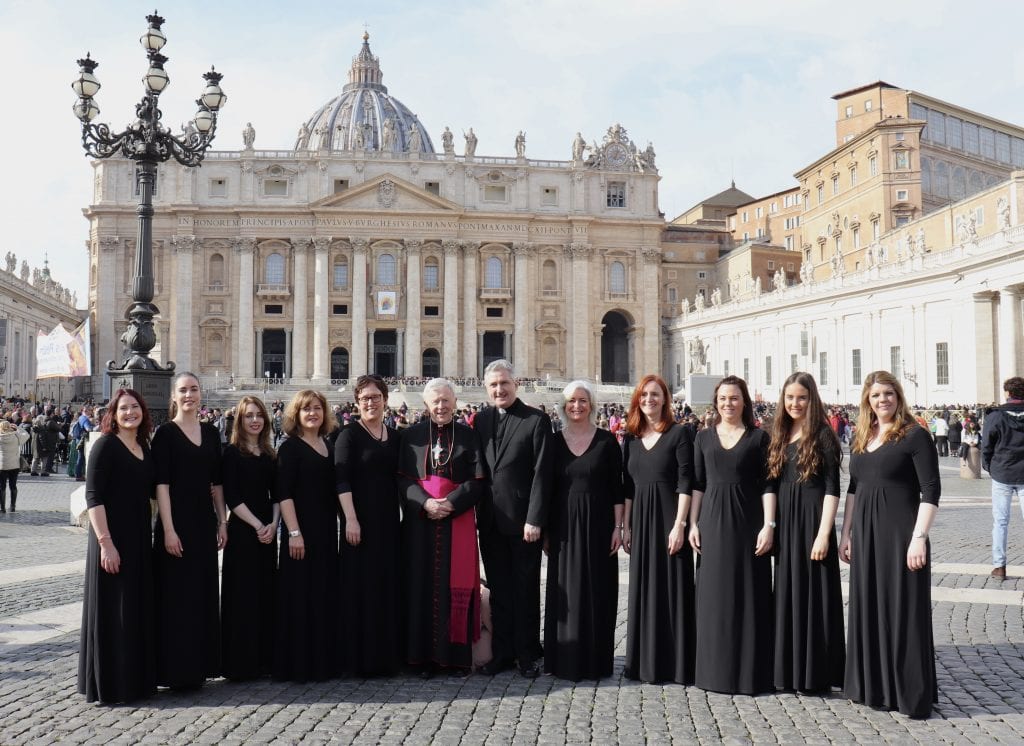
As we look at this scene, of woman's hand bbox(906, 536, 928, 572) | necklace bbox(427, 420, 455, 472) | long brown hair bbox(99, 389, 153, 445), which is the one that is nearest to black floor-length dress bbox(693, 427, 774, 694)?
woman's hand bbox(906, 536, 928, 572)

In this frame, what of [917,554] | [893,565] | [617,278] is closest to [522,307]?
[617,278]

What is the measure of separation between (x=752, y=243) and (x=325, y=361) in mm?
29019

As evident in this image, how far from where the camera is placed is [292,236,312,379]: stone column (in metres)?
57.3

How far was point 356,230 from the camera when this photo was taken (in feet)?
188

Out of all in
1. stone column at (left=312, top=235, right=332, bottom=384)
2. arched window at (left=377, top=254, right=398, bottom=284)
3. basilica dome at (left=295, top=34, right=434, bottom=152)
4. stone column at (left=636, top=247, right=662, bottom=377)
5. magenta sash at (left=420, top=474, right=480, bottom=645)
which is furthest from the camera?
basilica dome at (left=295, top=34, right=434, bottom=152)

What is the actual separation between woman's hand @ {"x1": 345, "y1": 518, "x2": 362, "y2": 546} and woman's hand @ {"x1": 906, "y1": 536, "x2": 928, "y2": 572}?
3.25m

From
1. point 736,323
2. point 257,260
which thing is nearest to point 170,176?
point 257,260

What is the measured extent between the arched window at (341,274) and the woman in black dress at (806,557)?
2150 inches

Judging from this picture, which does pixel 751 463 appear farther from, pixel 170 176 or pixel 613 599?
pixel 170 176

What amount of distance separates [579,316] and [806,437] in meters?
54.8

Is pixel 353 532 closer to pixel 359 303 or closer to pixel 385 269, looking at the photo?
pixel 359 303

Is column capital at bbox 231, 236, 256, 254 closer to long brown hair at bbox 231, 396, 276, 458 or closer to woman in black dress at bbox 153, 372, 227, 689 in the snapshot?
long brown hair at bbox 231, 396, 276, 458

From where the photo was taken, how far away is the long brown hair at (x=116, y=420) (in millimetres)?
5227

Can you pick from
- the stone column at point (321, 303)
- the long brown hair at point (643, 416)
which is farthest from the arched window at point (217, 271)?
the long brown hair at point (643, 416)
